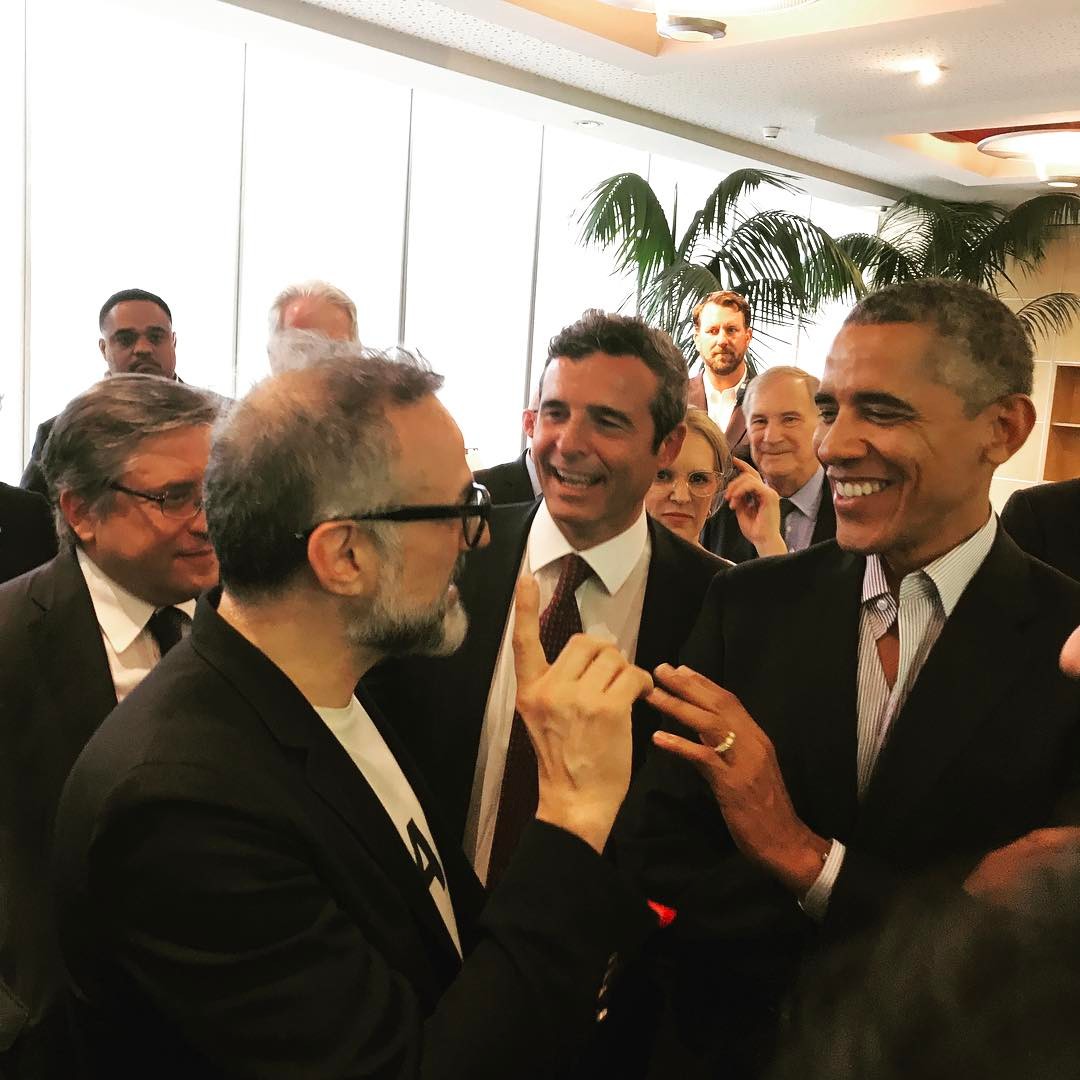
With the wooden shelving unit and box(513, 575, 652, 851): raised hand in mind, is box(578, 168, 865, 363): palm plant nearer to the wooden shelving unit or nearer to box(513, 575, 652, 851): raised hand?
the wooden shelving unit

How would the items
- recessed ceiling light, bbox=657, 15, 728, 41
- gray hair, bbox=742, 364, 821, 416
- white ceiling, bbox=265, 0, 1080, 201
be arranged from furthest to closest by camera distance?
1. white ceiling, bbox=265, 0, 1080, 201
2. recessed ceiling light, bbox=657, 15, 728, 41
3. gray hair, bbox=742, 364, 821, 416

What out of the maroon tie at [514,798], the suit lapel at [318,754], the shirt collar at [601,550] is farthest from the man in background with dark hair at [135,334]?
the suit lapel at [318,754]

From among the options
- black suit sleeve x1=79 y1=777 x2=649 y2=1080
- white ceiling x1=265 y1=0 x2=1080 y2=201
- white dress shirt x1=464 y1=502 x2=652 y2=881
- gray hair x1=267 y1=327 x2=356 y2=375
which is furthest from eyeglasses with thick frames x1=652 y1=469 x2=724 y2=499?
white ceiling x1=265 y1=0 x2=1080 y2=201

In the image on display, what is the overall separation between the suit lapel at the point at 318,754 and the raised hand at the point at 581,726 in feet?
0.56

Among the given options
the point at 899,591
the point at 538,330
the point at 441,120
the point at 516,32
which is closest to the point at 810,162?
the point at 538,330

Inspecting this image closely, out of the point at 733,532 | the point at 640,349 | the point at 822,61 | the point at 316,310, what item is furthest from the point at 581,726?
the point at 822,61

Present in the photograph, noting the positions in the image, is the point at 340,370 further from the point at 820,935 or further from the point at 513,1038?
the point at 820,935

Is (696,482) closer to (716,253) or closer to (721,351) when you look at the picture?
(721,351)

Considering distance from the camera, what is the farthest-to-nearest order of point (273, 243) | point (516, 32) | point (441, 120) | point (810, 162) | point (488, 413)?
point (810, 162), point (488, 413), point (441, 120), point (273, 243), point (516, 32)

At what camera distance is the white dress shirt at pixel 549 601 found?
1.90 m

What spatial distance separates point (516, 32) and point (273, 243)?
6.70ft

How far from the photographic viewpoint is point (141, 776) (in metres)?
1.04

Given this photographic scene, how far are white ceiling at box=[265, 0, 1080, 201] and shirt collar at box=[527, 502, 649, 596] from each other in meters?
2.95

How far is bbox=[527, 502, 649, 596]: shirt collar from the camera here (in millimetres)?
2043
